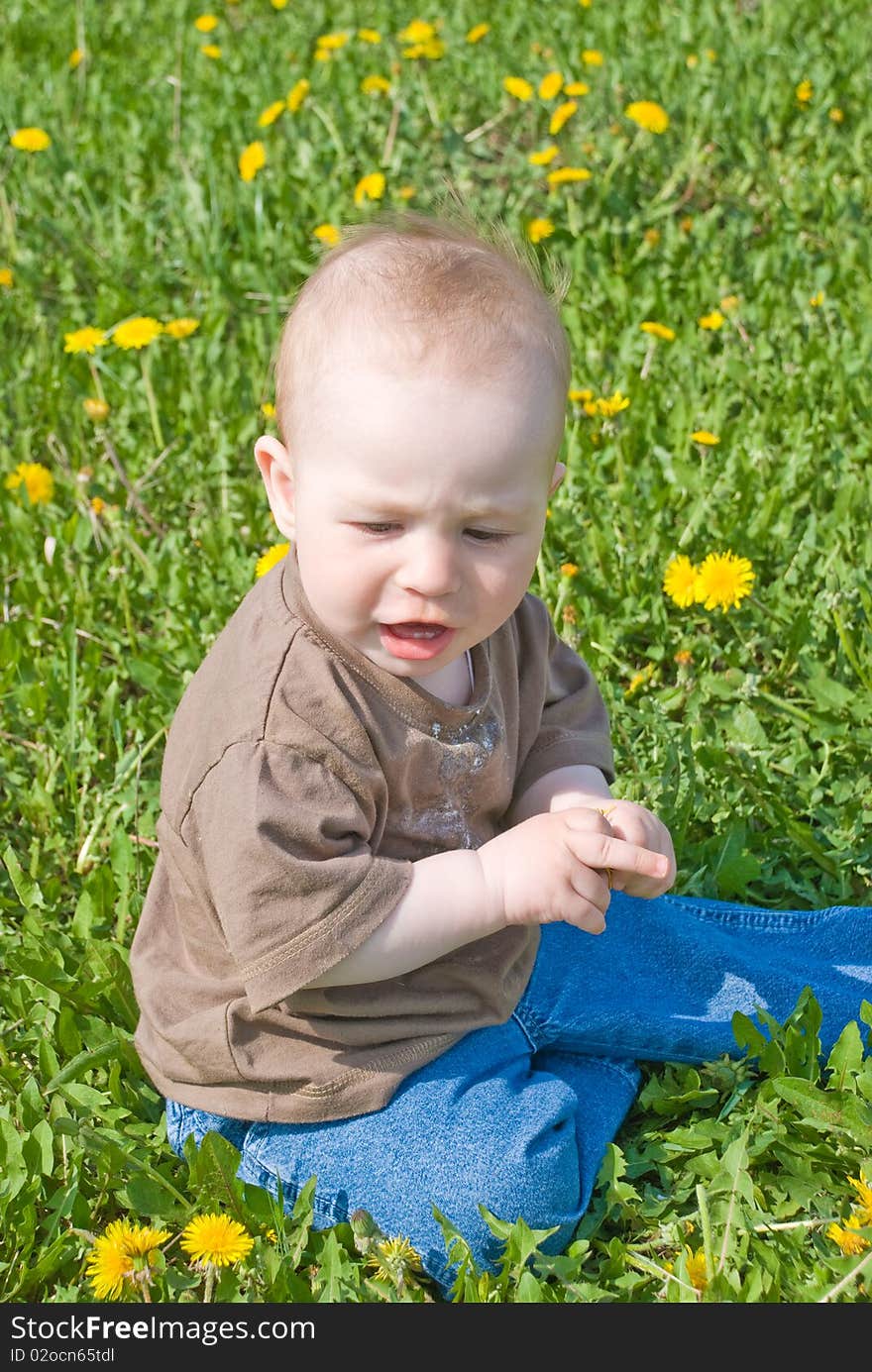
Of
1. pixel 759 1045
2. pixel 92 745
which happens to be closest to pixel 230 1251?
pixel 759 1045

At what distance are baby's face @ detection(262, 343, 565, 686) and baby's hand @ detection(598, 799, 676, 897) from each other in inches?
11.1

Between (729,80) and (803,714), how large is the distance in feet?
8.49

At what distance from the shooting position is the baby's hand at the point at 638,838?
176 centimetres

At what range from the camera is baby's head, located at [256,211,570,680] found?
1.56 meters

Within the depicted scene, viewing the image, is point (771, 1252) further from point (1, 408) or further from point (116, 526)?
point (1, 408)

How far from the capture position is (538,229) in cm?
375

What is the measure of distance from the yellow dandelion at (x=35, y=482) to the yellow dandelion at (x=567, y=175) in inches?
60.4

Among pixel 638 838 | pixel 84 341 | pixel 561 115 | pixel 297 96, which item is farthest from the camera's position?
pixel 297 96

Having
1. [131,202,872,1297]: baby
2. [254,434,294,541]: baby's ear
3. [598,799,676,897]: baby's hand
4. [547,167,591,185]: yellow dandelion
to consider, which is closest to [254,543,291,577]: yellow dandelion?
[131,202,872,1297]: baby

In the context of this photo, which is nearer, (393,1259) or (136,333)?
(393,1259)

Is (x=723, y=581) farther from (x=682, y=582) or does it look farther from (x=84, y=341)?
(x=84, y=341)

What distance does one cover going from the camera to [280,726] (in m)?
1.68

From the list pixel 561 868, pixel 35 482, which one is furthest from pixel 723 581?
pixel 35 482

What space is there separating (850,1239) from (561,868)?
1.68 feet
